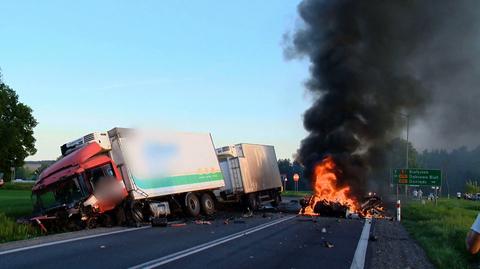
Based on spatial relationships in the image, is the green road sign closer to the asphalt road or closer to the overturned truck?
the overturned truck

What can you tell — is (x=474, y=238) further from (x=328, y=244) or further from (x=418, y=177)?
(x=418, y=177)

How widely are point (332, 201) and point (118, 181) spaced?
1111 cm

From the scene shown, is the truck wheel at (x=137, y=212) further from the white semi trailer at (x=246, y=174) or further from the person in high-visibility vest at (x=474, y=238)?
the person in high-visibility vest at (x=474, y=238)

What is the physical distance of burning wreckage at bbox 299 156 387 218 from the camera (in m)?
23.0

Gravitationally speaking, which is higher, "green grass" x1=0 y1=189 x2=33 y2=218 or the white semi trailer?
the white semi trailer

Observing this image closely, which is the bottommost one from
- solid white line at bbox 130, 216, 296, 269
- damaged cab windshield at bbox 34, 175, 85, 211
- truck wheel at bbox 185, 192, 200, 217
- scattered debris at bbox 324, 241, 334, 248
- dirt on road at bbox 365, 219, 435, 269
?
dirt on road at bbox 365, 219, 435, 269

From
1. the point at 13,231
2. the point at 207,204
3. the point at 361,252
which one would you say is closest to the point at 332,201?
the point at 207,204

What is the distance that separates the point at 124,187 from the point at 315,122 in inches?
669

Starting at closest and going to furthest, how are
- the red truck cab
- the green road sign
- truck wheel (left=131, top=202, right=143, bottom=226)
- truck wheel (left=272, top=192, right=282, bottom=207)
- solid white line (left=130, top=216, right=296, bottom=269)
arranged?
solid white line (left=130, top=216, right=296, bottom=269) → the red truck cab → truck wheel (left=131, top=202, right=143, bottom=226) → the green road sign → truck wheel (left=272, top=192, right=282, bottom=207)

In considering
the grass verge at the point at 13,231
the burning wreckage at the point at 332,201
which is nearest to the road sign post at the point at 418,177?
the burning wreckage at the point at 332,201

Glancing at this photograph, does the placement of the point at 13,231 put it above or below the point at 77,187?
below

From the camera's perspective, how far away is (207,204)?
21.4 m

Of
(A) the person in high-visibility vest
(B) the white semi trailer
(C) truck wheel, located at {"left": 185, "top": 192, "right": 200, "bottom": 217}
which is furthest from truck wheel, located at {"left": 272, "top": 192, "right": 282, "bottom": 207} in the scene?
(A) the person in high-visibility vest

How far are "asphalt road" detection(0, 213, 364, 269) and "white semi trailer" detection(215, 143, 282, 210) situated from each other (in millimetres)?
10161
